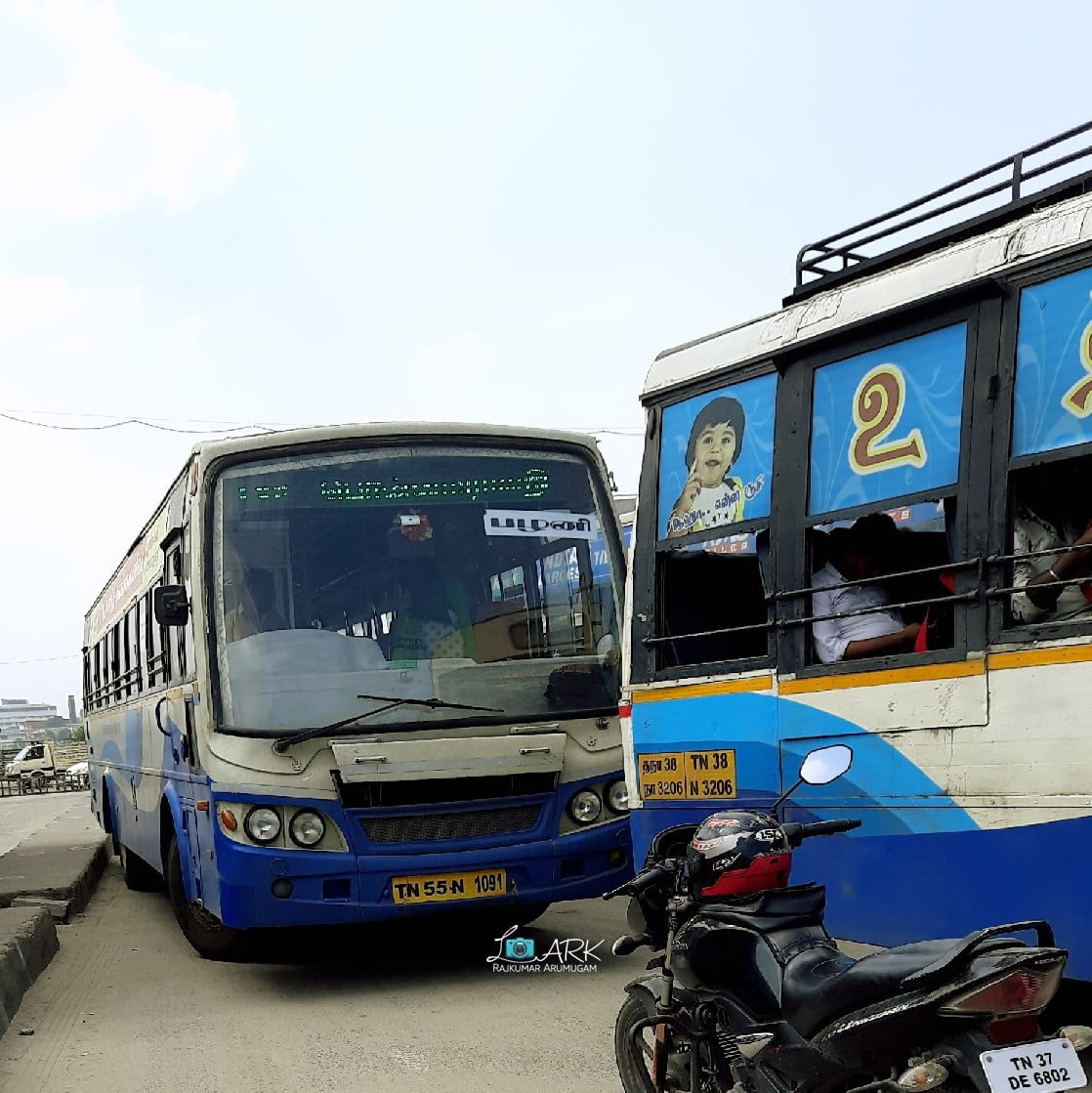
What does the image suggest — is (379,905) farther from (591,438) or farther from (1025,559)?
(1025,559)

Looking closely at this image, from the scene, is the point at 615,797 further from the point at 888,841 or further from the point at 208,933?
the point at 888,841

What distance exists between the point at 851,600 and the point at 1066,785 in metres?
1.18

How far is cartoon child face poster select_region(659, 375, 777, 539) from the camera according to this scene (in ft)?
18.7

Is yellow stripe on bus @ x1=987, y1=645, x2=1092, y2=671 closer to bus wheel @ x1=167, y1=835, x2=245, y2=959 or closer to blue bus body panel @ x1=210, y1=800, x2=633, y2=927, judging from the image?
blue bus body panel @ x1=210, y1=800, x2=633, y2=927

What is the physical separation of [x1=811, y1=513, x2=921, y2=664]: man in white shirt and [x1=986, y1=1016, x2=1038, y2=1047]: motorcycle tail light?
1.94 metres

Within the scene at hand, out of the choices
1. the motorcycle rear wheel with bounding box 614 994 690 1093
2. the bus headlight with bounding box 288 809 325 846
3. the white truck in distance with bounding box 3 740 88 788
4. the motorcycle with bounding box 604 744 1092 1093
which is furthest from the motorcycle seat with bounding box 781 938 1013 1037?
the white truck in distance with bounding box 3 740 88 788

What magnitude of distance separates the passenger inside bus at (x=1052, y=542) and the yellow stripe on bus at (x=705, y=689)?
1181 millimetres

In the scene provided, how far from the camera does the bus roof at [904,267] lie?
466 cm

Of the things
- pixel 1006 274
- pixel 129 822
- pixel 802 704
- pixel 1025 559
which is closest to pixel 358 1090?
pixel 802 704

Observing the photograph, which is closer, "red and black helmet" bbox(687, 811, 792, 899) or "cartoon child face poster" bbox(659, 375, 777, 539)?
"red and black helmet" bbox(687, 811, 792, 899)

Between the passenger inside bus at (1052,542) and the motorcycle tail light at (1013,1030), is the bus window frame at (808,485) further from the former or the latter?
the motorcycle tail light at (1013,1030)

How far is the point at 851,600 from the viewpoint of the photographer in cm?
531

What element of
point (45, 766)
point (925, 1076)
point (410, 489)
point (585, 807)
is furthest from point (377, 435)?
point (45, 766)

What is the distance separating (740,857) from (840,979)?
0.53m
